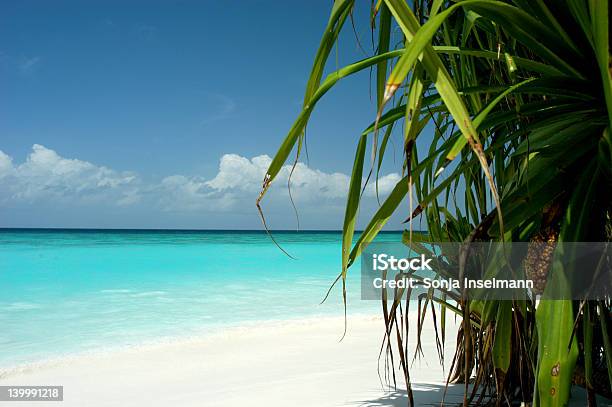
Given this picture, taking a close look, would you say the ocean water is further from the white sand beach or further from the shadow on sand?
the shadow on sand

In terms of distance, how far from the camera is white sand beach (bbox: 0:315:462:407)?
7.29ft

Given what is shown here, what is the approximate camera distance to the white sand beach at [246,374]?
2.22 meters

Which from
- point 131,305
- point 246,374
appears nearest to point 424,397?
point 246,374

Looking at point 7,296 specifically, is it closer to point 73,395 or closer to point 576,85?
point 73,395

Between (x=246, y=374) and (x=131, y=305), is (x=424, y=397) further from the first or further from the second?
(x=131, y=305)

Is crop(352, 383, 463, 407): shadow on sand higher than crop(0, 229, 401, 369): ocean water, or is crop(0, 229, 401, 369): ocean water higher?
crop(352, 383, 463, 407): shadow on sand

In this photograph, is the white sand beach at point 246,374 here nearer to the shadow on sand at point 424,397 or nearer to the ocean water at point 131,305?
the shadow on sand at point 424,397

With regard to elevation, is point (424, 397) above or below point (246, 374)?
above

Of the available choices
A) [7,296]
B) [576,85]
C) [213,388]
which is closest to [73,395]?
[213,388]

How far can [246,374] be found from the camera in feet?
9.69

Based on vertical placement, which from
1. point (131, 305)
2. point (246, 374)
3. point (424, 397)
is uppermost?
point (424, 397)

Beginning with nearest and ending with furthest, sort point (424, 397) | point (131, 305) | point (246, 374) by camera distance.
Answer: point (424, 397), point (246, 374), point (131, 305)

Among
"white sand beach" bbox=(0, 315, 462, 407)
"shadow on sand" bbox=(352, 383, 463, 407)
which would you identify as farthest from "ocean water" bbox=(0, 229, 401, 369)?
"shadow on sand" bbox=(352, 383, 463, 407)

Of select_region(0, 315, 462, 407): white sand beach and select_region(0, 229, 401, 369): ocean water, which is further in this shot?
select_region(0, 229, 401, 369): ocean water
